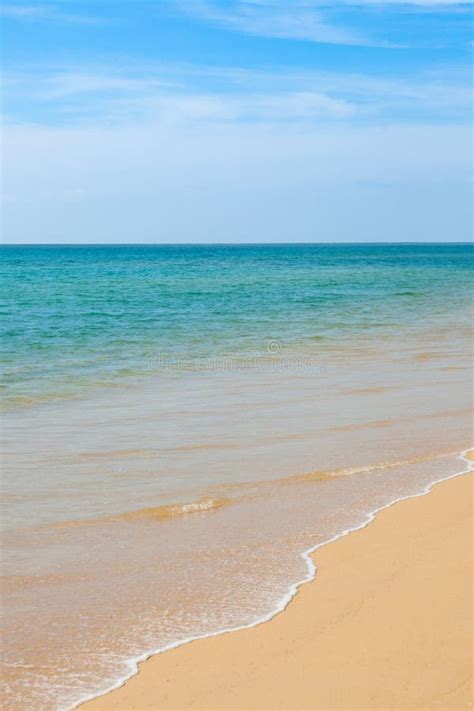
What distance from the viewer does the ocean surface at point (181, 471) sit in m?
4.88

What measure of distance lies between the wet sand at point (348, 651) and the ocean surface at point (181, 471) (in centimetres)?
22

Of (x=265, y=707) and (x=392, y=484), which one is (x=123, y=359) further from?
(x=265, y=707)

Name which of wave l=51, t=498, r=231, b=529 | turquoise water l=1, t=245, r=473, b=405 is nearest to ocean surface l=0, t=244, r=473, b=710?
wave l=51, t=498, r=231, b=529

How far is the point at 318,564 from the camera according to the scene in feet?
18.6

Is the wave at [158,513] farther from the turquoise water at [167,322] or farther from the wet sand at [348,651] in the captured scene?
the turquoise water at [167,322]

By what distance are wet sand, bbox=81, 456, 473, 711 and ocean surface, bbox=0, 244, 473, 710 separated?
221mm

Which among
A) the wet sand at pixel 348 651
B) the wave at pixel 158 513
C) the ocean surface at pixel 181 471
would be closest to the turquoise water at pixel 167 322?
the ocean surface at pixel 181 471

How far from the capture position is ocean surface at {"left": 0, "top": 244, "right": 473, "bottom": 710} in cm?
488

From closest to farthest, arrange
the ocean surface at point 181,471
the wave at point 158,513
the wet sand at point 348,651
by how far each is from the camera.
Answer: the wet sand at point 348,651 → the ocean surface at point 181,471 → the wave at point 158,513

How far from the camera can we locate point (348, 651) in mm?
4371

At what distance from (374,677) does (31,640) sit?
6.00 feet

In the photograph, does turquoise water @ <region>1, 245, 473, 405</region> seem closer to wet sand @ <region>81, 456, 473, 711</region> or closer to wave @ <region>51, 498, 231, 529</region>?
wave @ <region>51, 498, 231, 529</region>

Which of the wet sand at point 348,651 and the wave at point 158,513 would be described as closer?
the wet sand at point 348,651

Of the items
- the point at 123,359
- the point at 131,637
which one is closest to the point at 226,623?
the point at 131,637
